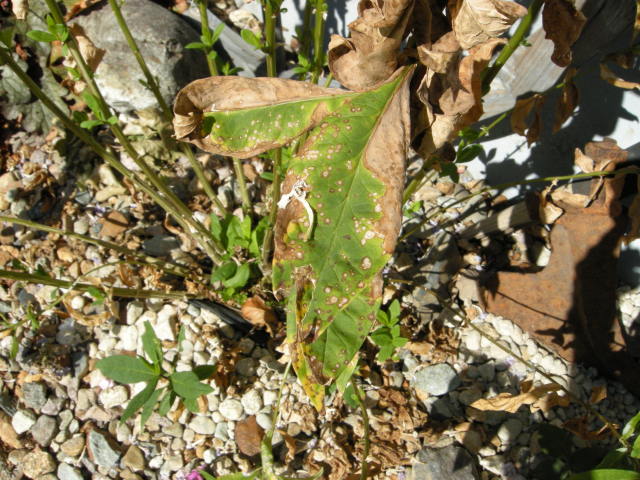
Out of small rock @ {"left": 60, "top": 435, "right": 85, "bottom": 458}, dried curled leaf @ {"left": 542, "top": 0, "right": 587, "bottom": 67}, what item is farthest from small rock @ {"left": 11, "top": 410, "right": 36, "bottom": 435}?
dried curled leaf @ {"left": 542, "top": 0, "right": 587, "bottom": 67}

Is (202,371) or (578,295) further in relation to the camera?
(578,295)

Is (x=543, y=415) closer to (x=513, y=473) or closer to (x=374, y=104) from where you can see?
(x=513, y=473)

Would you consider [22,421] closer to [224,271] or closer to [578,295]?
[224,271]

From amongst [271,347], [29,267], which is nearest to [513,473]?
[271,347]

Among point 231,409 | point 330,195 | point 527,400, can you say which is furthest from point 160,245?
point 527,400

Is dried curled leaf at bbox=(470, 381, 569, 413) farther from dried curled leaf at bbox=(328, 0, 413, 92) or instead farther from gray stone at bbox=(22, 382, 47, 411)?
gray stone at bbox=(22, 382, 47, 411)

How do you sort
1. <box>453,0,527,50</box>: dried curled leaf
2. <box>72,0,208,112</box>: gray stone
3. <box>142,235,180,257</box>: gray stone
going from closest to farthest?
<box>453,0,527,50</box>: dried curled leaf < <box>142,235,180,257</box>: gray stone < <box>72,0,208,112</box>: gray stone
